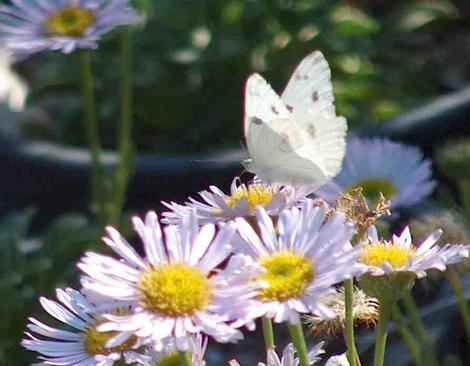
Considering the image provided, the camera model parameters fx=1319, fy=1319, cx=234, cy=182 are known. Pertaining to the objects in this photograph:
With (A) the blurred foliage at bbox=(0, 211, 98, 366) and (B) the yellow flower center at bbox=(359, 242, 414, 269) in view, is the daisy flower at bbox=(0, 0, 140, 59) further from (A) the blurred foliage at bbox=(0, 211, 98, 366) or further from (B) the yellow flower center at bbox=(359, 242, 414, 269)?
(B) the yellow flower center at bbox=(359, 242, 414, 269)

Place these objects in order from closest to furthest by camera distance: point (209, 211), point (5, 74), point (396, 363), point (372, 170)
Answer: point (209, 211)
point (396, 363)
point (372, 170)
point (5, 74)

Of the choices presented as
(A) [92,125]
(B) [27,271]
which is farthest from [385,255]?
(B) [27,271]

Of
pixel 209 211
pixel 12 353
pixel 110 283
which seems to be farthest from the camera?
pixel 12 353

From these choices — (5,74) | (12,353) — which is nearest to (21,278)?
(12,353)

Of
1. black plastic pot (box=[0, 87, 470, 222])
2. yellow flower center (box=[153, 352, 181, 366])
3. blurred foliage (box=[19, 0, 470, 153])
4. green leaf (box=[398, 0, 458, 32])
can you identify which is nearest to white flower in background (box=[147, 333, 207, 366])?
yellow flower center (box=[153, 352, 181, 366])

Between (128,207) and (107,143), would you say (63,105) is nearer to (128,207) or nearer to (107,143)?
Answer: (107,143)

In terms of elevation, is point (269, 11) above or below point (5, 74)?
below

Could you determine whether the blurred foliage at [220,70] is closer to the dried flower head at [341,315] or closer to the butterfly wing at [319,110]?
the butterfly wing at [319,110]

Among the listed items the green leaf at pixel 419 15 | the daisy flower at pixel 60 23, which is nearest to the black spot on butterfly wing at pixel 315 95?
the daisy flower at pixel 60 23
